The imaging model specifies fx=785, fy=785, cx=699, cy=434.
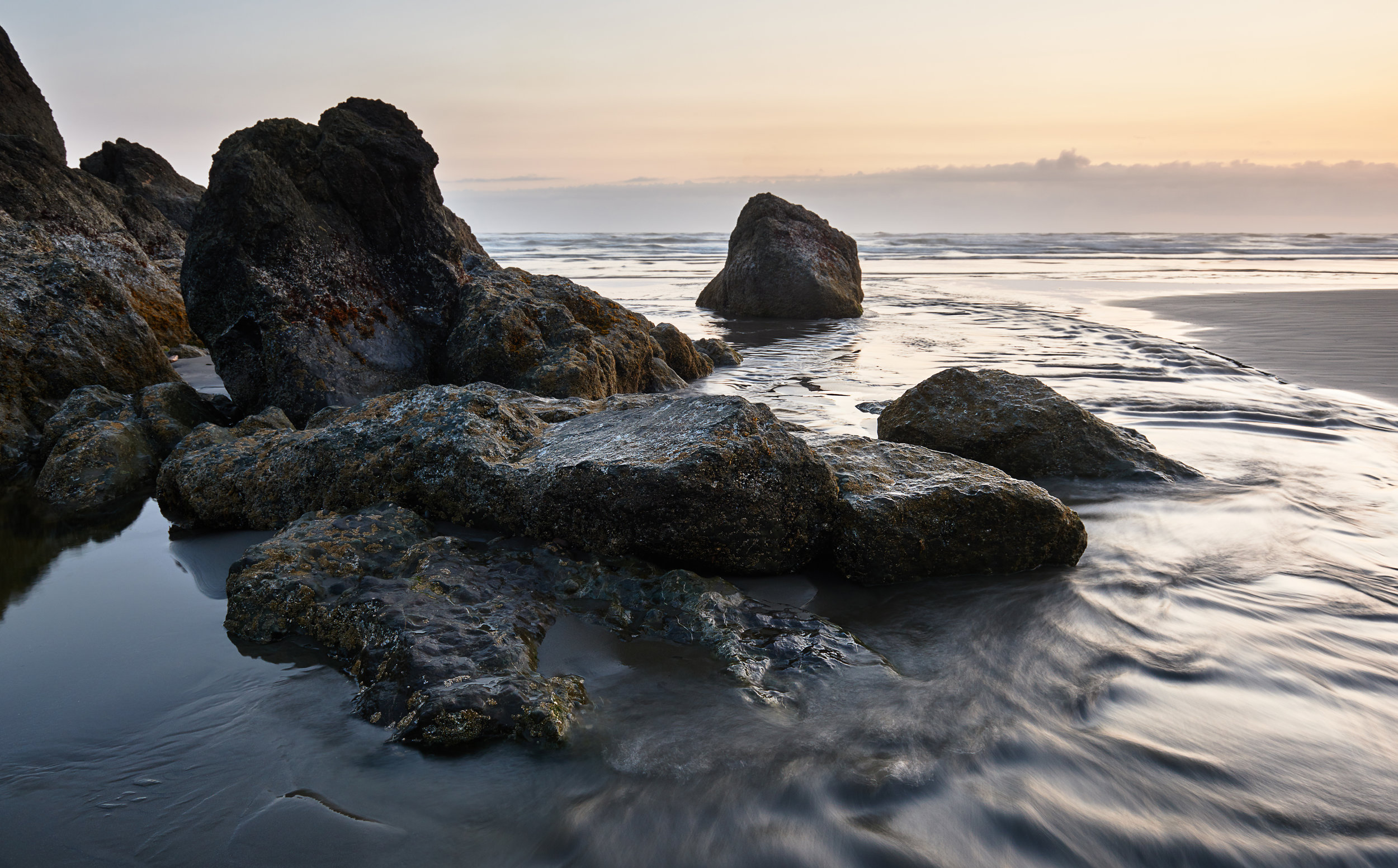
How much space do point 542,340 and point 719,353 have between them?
335 centimetres

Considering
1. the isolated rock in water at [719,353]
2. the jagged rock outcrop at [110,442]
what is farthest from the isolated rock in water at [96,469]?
the isolated rock in water at [719,353]

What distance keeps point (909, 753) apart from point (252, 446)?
3455 mm

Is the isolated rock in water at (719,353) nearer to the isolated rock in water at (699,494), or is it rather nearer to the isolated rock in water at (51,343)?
the isolated rock in water at (51,343)

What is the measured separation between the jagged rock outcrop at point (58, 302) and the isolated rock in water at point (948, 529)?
4.93 m

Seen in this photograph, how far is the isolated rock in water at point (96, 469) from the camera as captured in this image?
13.8ft

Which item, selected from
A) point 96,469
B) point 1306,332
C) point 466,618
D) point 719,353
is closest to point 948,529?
point 466,618

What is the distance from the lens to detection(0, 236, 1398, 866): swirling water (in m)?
1.93

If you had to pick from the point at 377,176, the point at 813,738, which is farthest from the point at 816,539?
the point at 377,176

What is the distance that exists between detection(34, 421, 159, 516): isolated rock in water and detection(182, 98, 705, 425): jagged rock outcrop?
2.87 ft

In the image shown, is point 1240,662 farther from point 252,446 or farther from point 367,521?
point 252,446

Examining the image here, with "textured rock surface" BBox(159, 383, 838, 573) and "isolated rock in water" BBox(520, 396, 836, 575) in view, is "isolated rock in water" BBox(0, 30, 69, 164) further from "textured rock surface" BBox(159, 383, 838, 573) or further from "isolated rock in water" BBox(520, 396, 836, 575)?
"isolated rock in water" BBox(520, 396, 836, 575)

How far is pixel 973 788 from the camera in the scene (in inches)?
82.7

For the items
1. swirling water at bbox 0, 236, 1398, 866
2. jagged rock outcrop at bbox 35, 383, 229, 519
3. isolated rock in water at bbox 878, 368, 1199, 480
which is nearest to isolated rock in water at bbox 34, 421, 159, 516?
jagged rock outcrop at bbox 35, 383, 229, 519

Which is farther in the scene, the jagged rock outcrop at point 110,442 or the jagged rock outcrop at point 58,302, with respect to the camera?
the jagged rock outcrop at point 58,302
